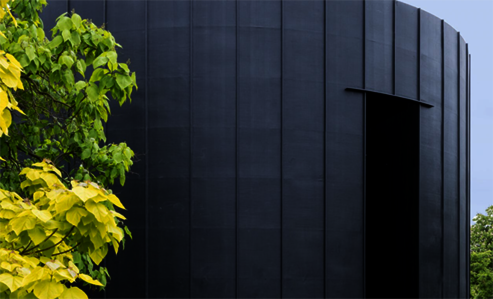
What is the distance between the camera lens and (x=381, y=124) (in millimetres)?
24281

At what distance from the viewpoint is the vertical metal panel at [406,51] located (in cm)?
2172

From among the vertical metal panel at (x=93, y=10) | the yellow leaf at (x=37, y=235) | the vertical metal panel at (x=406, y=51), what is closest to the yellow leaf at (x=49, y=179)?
the yellow leaf at (x=37, y=235)

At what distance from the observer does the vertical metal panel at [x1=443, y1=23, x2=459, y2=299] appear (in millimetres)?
23578

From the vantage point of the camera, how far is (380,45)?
21203 mm

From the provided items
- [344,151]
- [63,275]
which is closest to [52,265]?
[63,275]

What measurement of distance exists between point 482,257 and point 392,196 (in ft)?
87.4

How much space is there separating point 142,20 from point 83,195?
14.6 metres

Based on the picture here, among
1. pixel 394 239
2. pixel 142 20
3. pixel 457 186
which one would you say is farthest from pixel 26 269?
pixel 457 186

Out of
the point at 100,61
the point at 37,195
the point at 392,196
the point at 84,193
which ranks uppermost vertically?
the point at 100,61

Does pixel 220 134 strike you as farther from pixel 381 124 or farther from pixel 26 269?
pixel 26 269

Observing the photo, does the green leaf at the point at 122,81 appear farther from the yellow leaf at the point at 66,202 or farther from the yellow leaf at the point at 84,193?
the yellow leaf at the point at 84,193

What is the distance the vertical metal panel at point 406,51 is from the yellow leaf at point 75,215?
1661cm

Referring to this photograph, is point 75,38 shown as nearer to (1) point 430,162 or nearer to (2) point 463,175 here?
(1) point 430,162

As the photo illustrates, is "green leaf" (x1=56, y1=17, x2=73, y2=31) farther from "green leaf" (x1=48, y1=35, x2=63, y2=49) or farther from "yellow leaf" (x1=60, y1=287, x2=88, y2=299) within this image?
"yellow leaf" (x1=60, y1=287, x2=88, y2=299)
